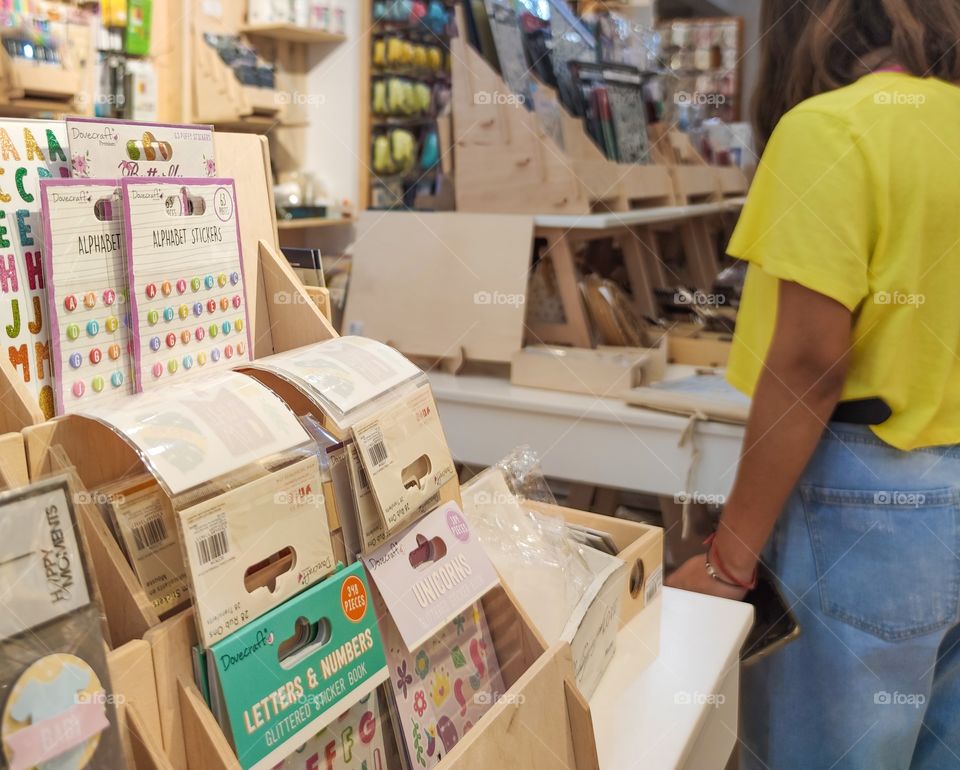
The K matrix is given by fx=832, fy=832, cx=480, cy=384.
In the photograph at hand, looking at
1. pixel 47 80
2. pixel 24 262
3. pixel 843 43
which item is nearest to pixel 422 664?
pixel 24 262

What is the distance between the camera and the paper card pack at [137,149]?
0.73 m

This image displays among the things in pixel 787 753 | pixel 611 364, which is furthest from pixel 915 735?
pixel 611 364

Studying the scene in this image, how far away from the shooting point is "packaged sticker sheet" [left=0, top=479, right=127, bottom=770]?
50 centimetres

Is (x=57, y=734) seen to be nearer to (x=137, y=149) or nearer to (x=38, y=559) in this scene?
(x=38, y=559)

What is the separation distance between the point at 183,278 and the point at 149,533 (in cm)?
26

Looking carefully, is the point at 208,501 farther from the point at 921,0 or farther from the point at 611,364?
the point at 611,364

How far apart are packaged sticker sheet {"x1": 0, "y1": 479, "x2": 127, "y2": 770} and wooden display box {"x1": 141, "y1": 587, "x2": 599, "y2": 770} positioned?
0.07 metres

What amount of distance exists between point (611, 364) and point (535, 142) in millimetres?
658

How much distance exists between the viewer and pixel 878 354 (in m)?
1.29

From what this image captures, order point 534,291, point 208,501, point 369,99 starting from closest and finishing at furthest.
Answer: point 208,501 < point 534,291 < point 369,99

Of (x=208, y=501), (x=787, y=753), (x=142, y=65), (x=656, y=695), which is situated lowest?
(x=787, y=753)

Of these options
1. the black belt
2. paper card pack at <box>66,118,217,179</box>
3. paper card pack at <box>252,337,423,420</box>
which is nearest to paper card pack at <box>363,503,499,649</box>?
paper card pack at <box>252,337,423,420</box>

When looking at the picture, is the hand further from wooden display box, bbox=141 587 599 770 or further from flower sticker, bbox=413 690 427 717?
flower sticker, bbox=413 690 427 717

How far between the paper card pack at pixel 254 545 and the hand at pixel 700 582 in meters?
0.91
